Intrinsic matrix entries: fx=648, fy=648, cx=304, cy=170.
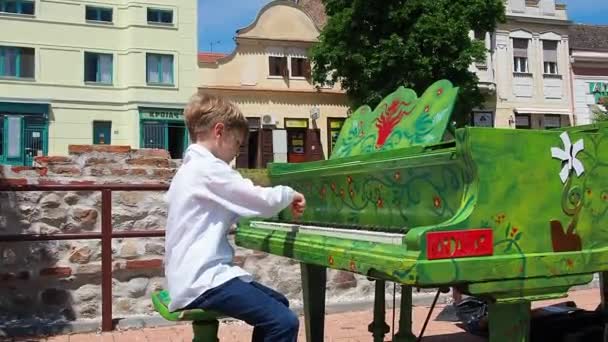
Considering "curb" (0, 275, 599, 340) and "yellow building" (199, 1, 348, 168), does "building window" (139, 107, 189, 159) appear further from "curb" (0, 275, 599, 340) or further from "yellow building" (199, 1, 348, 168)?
"curb" (0, 275, 599, 340)

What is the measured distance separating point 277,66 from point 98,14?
25.1ft

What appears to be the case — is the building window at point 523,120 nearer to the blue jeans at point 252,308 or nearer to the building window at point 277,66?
the building window at point 277,66

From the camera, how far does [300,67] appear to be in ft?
91.3

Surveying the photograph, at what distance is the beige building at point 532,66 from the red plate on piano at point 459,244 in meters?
28.0

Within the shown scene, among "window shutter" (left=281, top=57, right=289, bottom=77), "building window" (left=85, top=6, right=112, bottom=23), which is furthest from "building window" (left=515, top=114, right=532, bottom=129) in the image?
"building window" (left=85, top=6, right=112, bottom=23)

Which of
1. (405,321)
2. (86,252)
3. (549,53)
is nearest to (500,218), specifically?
(405,321)

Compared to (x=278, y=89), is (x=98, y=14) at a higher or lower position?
higher

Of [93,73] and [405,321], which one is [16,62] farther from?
[405,321]

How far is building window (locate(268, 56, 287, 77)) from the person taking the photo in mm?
27312

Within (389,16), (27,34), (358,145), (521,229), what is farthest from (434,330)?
(27,34)

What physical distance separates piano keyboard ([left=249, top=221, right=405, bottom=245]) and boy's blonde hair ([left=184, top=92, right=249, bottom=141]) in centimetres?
59

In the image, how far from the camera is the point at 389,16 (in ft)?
72.6

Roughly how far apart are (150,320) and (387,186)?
360cm

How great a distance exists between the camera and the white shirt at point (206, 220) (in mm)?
2502
